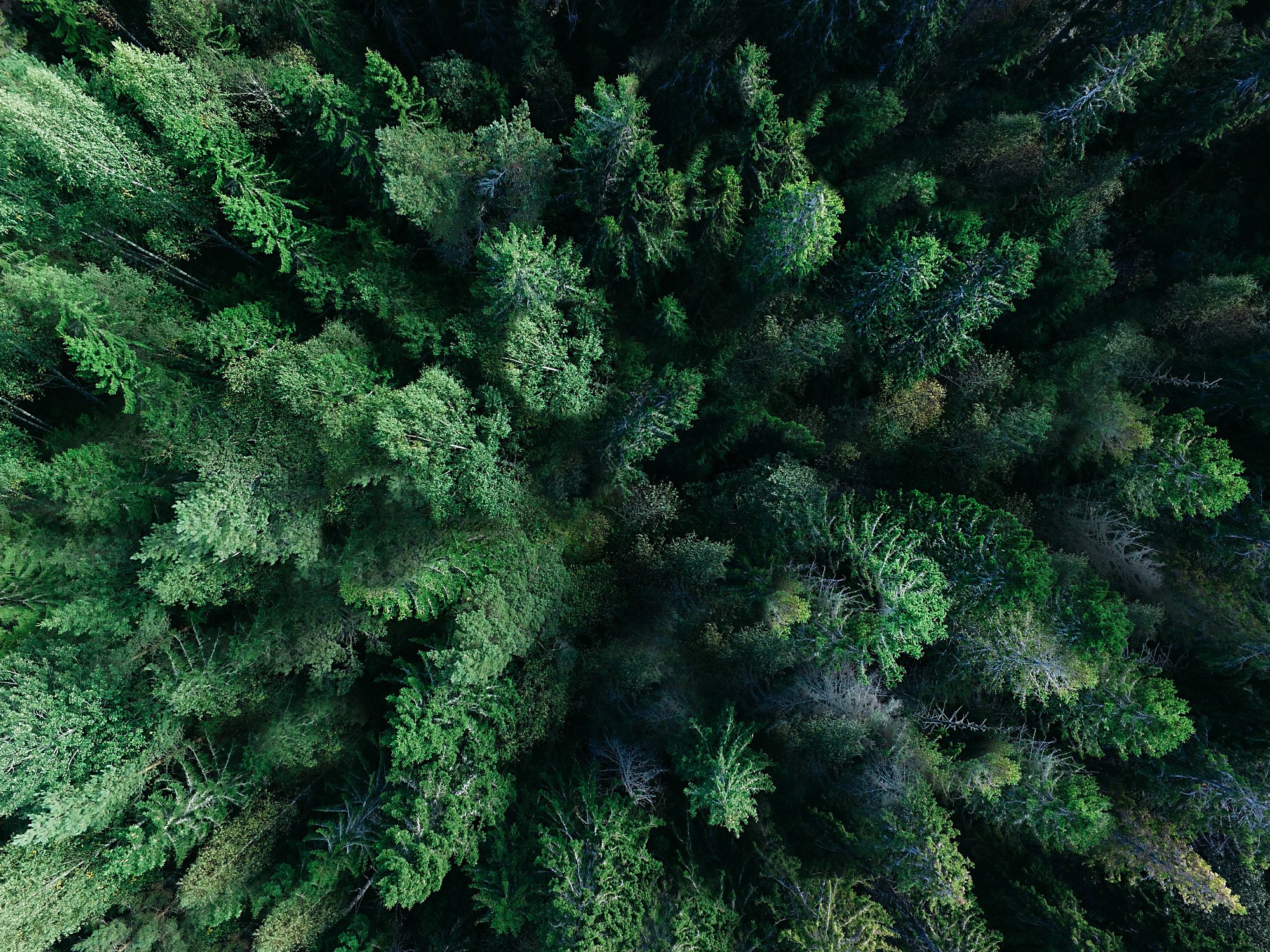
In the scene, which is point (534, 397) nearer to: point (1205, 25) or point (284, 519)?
point (284, 519)

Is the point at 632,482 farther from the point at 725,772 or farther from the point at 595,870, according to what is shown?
the point at 595,870

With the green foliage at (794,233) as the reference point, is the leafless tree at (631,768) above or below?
below

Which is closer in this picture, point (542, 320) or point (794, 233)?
point (794, 233)

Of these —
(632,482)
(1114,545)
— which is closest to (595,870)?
(632,482)

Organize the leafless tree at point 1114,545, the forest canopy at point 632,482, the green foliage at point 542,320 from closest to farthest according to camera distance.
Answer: the green foliage at point 542,320 < the forest canopy at point 632,482 < the leafless tree at point 1114,545

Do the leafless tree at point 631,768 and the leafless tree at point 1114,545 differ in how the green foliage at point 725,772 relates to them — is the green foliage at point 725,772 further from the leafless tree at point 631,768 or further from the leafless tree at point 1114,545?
the leafless tree at point 1114,545

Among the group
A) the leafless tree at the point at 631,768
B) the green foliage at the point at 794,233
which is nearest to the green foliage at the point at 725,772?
the leafless tree at the point at 631,768

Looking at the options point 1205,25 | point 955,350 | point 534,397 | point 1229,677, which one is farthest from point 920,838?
point 1205,25

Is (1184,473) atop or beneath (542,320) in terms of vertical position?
beneath

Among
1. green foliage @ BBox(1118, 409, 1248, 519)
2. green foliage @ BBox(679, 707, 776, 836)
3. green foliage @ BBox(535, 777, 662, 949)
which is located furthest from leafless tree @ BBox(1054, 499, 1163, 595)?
green foliage @ BBox(535, 777, 662, 949)

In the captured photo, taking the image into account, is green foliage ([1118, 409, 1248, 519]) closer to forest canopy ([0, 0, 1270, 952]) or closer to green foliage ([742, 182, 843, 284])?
forest canopy ([0, 0, 1270, 952])
